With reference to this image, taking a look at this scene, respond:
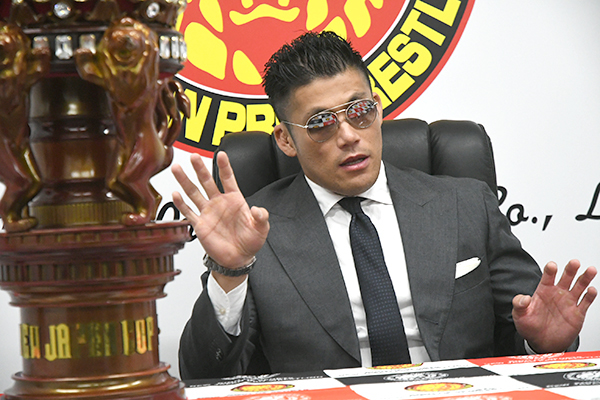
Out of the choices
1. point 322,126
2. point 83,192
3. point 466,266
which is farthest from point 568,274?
point 83,192

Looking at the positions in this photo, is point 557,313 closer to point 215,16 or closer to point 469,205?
point 469,205

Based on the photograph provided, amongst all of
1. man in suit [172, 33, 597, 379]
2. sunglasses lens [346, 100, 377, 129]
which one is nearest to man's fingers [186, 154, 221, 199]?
man in suit [172, 33, 597, 379]

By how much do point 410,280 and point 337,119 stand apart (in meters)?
0.45

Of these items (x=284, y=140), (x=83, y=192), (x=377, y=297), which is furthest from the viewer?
(x=284, y=140)

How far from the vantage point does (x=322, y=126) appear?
68.7 inches

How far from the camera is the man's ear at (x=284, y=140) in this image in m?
1.87

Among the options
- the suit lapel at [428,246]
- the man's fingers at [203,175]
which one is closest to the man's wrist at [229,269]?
the man's fingers at [203,175]

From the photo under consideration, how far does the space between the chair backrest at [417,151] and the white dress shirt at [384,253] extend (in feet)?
0.35

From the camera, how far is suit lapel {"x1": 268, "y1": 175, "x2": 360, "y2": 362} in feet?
5.21

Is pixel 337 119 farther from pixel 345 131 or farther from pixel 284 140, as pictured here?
pixel 284 140

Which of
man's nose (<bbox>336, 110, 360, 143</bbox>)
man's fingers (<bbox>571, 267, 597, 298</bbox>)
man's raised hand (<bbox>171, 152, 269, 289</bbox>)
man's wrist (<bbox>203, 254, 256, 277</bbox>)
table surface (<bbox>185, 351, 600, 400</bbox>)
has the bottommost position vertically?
table surface (<bbox>185, 351, 600, 400</bbox>)

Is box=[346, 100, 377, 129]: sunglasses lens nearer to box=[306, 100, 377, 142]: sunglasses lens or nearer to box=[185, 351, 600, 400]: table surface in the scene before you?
box=[306, 100, 377, 142]: sunglasses lens

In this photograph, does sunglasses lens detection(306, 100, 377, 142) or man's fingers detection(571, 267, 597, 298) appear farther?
sunglasses lens detection(306, 100, 377, 142)

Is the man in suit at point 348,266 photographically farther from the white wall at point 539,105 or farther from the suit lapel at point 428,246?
the white wall at point 539,105
